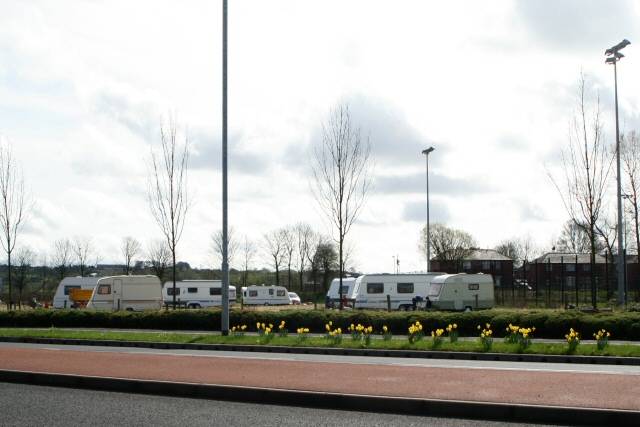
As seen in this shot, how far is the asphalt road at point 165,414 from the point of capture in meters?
9.31

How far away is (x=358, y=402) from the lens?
10383 mm

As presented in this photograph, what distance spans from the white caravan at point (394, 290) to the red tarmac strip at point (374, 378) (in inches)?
1263

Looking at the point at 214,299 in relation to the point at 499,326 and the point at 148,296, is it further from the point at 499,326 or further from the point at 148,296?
the point at 499,326

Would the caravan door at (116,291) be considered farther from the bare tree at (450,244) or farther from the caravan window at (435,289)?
the bare tree at (450,244)

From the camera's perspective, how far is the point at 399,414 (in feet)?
32.8

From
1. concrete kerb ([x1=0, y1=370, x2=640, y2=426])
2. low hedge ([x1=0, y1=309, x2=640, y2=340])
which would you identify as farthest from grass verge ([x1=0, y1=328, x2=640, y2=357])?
concrete kerb ([x1=0, y1=370, x2=640, y2=426])

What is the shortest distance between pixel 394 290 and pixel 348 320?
21.2 meters

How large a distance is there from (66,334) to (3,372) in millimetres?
12668

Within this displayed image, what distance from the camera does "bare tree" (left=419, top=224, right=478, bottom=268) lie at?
287ft

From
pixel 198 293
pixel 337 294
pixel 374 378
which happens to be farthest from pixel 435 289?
pixel 374 378

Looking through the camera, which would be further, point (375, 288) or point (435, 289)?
point (375, 288)

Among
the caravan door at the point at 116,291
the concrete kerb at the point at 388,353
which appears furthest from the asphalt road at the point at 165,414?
the caravan door at the point at 116,291

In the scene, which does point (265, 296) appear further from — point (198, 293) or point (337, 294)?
point (337, 294)

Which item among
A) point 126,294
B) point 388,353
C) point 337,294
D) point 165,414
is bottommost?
point 388,353
